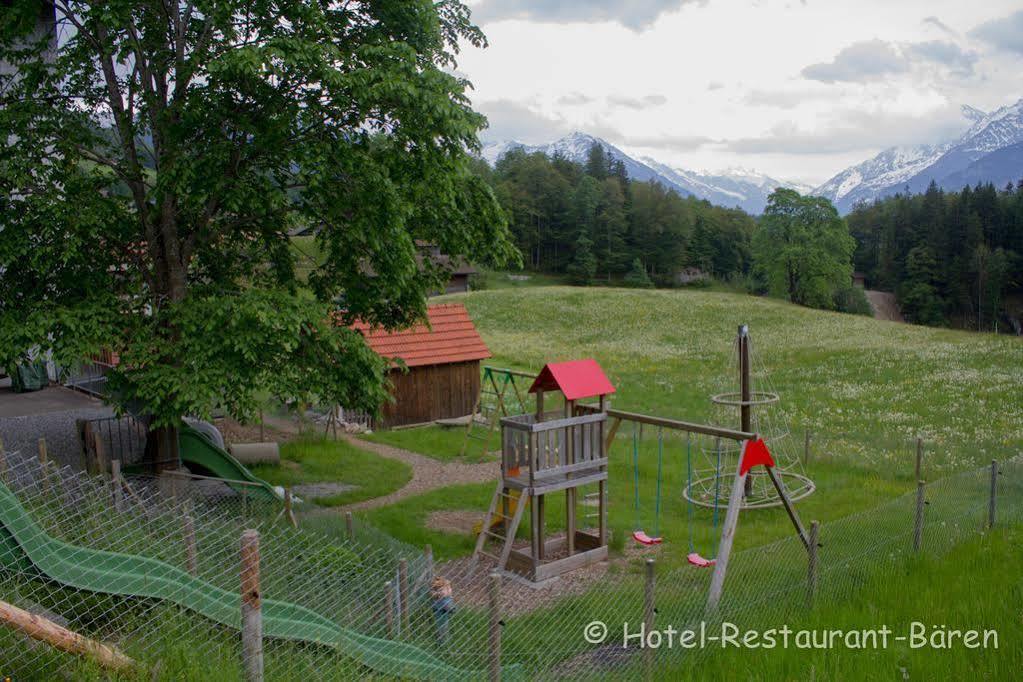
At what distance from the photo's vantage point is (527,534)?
1538 centimetres

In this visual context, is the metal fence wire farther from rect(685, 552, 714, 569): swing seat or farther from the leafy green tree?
the leafy green tree

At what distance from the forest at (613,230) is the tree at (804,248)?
20640 mm

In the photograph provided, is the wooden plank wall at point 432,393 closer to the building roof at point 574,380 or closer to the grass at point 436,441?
the grass at point 436,441

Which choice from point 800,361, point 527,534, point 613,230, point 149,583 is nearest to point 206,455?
point 527,534

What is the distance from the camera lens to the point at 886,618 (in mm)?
9156

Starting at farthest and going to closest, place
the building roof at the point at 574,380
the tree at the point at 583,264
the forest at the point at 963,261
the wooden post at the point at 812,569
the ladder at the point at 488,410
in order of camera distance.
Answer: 1. the tree at the point at 583,264
2. the forest at the point at 963,261
3. the ladder at the point at 488,410
4. the building roof at the point at 574,380
5. the wooden post at the point at 812,569

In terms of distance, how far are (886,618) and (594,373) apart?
6.22 metres

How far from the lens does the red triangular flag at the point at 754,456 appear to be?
11.5m

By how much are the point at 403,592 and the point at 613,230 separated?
10926cm

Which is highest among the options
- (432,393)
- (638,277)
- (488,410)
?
(638,277)

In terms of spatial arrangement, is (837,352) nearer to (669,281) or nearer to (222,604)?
(222,604)

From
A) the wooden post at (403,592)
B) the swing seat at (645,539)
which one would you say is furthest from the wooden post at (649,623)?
the swing seat at (645,539)

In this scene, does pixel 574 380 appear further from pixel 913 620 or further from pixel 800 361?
pixel 800 361

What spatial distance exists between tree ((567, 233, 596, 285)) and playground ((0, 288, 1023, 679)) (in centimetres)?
7976
